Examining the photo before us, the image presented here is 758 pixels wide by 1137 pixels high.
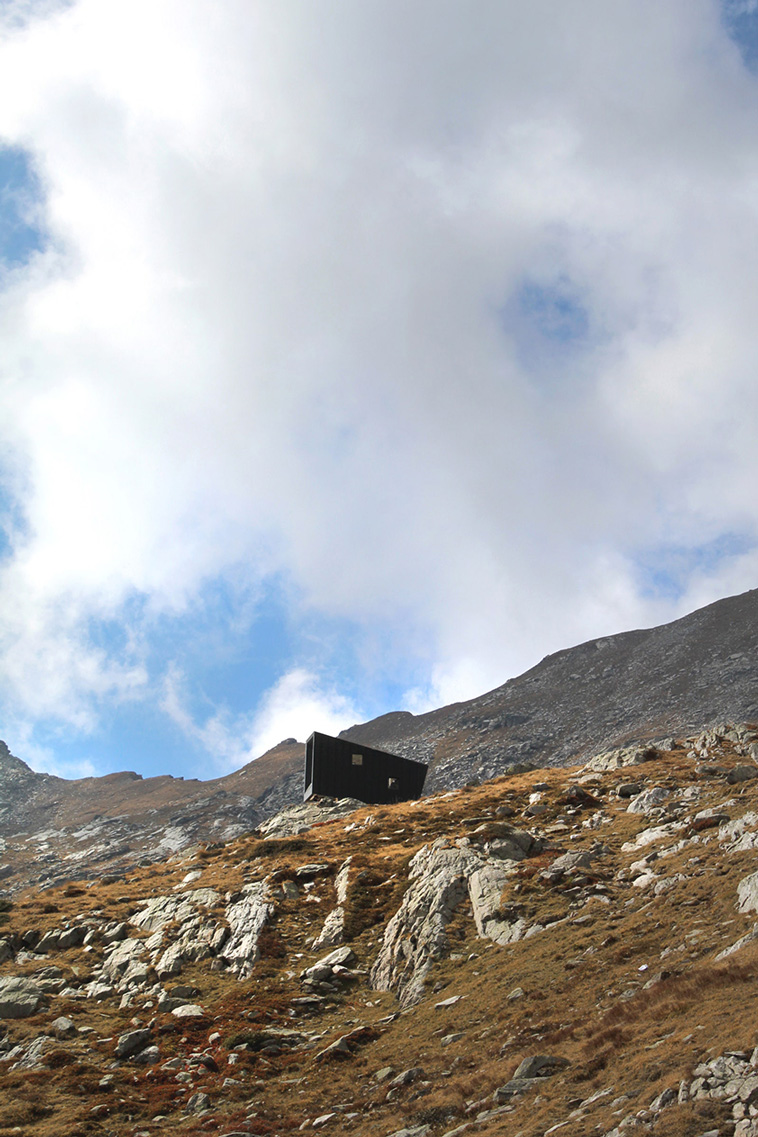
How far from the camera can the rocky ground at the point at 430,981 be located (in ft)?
48.0

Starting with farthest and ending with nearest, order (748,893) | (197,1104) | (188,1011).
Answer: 1. (188,1011)
2. (748,893)
3. (197,1104)

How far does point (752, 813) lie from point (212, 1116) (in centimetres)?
2336

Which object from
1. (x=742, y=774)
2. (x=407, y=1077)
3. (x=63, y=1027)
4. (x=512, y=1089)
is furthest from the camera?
(x=742, y=774)

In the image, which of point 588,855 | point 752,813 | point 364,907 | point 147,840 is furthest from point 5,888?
point 752,813

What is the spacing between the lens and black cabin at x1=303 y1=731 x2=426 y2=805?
68.4 m

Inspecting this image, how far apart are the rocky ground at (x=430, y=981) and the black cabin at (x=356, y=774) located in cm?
2091

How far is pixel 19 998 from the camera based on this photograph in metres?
28.3

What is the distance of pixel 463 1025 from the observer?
2116cm

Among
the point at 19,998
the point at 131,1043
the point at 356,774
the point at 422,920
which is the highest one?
the point at 356,774

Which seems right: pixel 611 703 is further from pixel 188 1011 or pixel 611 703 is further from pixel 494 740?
pixel 188 1011

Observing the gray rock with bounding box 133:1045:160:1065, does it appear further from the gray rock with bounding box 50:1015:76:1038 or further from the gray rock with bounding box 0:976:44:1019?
the gray rock with bounding box 0:976:44:1019

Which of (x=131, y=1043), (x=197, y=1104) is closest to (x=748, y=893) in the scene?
(x=197, y=1104)

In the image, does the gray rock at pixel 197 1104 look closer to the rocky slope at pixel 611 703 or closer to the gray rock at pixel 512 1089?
the gray rock at pixel 512 1089

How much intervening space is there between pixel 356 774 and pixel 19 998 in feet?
144
